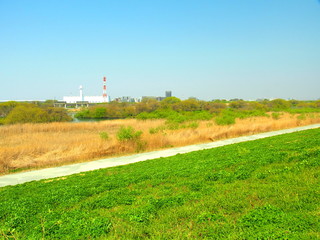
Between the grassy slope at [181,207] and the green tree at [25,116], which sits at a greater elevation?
the green tree at [25,116]

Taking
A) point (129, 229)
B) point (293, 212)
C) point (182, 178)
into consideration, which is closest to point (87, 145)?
point (182, 178)

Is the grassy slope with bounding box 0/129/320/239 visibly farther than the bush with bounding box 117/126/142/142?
No

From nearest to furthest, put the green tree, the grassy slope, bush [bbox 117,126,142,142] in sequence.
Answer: the grassy slope
bush [bbox 117,126,142,142]
the green tree

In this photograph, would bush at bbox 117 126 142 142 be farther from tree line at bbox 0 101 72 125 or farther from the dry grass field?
tree line at bbox 0 101 72 125

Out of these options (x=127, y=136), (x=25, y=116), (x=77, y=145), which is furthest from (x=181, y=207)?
(x=25, y=116)

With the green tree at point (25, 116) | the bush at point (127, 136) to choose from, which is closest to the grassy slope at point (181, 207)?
the bush at point (127, 136)

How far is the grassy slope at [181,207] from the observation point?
382cm

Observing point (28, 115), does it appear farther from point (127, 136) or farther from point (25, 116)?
point (127, 136)

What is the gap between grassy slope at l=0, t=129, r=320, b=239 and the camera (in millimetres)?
3822

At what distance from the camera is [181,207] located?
4.82 m

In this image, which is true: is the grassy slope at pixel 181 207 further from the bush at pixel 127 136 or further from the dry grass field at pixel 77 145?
the bush at pixel 127 136

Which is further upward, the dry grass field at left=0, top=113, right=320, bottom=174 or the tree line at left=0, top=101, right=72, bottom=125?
the tree line at left=0, top=101, right=72, bottom=125

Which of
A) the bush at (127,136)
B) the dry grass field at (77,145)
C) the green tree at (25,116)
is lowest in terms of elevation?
the dry grass field at (77,145)

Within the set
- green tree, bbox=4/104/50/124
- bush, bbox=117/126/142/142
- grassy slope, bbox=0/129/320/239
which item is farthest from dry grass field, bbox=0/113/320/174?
green tree, bbox=4/104/50/124
